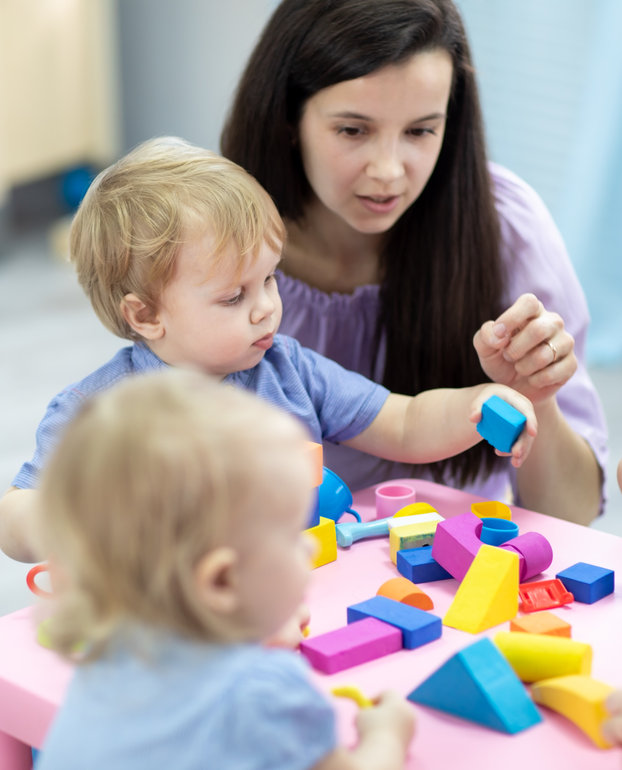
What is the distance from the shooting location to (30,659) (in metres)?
0.72

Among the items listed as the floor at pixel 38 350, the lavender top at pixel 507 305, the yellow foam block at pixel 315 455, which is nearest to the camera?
the yellow foam block at pixel 315 455

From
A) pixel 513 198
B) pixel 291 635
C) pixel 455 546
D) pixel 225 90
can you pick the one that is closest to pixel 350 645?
pixel 291 635

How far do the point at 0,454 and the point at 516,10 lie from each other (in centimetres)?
142

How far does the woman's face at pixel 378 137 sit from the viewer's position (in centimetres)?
104

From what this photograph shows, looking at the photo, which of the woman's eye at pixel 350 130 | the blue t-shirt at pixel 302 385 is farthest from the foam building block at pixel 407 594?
the woman's eye at pixel 350 130

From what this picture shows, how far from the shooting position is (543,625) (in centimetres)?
74

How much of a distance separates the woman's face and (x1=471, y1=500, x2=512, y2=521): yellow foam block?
340mm

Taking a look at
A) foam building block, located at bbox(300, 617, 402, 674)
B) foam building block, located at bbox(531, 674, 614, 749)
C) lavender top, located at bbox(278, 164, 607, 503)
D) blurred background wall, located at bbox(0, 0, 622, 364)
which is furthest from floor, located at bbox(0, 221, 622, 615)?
foam building block, located at bbox(531, 674, 614, 749)

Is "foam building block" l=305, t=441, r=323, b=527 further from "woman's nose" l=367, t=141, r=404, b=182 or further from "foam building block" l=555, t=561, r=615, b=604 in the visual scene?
"woman's nose" l=367, t=141, r=404, b=182

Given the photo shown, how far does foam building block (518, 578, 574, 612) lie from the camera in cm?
78

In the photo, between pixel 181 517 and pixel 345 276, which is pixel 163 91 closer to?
pixel 345 276

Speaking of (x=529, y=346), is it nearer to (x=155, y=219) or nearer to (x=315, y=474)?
(x=315, y=474)

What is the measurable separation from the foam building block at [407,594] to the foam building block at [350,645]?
0.18ft

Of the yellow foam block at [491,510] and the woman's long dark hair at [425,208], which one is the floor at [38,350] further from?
the yellow foam block at [491,510]
